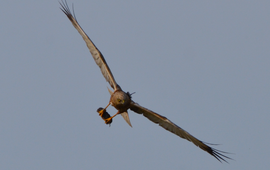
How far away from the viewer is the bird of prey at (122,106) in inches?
564

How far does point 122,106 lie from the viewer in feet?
47.3

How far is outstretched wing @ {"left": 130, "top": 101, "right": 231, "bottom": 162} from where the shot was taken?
1428 centimetres

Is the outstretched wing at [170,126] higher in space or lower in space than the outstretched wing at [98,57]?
lower

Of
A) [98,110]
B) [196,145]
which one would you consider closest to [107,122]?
[98,110]

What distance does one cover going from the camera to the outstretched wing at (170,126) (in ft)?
46.9

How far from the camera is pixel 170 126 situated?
48.1 feet

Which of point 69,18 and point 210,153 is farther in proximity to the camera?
point 69,18

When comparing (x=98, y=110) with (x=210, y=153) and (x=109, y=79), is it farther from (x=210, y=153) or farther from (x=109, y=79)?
(x=210, y=153)

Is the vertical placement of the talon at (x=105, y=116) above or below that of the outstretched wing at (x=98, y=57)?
below

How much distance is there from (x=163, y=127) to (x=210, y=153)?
63.5 inches

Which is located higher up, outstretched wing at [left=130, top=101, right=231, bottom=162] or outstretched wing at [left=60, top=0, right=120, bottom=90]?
outstretched wing at [left=60, top=0, right=120, bottom=90]

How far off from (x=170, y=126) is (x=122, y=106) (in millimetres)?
1575

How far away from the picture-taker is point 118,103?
565 inches

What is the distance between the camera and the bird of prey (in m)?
14.3
